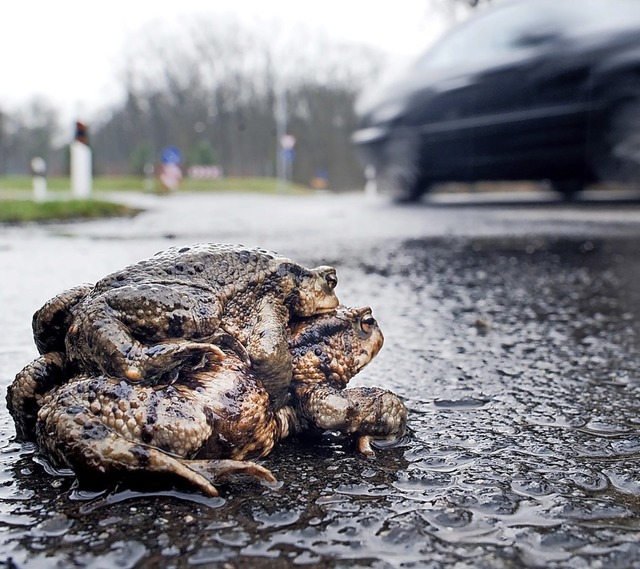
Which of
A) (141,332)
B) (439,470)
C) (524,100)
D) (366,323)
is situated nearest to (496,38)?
(524,100)

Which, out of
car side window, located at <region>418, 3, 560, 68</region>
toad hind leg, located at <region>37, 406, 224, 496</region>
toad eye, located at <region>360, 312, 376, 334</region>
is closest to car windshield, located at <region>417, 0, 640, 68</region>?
car side window, located at <region>418, 3, 560, 68</region>

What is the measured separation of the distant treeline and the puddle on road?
52.8 metres

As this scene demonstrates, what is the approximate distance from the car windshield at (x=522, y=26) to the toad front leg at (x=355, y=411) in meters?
5.59

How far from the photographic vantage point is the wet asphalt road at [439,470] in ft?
3.96

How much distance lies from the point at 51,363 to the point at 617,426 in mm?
1386

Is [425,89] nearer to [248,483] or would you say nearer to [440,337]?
[440,337]

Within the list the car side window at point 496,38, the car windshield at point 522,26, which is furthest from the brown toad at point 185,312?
the car side window at point 496,38

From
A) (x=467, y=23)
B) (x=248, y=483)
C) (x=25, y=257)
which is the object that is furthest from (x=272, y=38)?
(x=248, y=483)

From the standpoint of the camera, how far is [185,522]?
127cm

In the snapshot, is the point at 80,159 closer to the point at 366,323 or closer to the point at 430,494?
the point at 366,323

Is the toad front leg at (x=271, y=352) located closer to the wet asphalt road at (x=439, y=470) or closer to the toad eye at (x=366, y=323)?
the wet asphalt road at (x=439, y=470)

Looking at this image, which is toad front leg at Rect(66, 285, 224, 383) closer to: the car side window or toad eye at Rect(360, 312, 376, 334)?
toad eye at Rect(360, 312, 376, 334)

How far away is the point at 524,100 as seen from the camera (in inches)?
265

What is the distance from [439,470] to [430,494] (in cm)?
13
